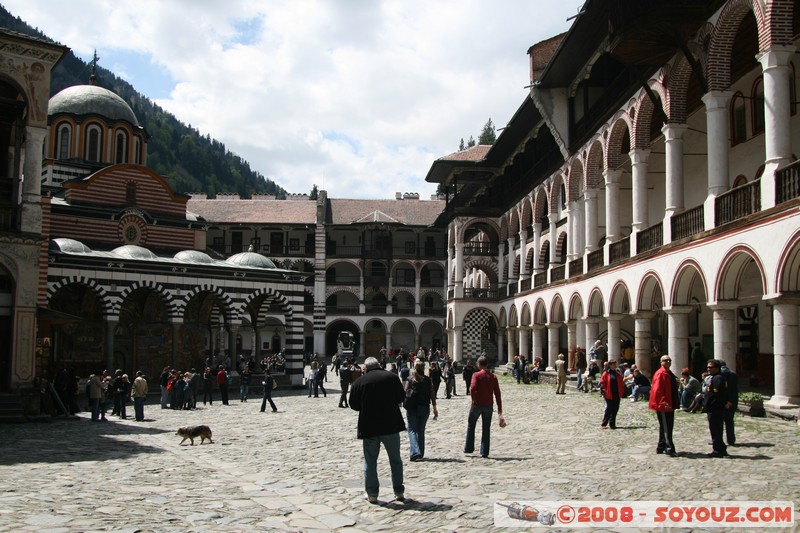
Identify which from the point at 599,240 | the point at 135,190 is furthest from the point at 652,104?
the point at 135,190

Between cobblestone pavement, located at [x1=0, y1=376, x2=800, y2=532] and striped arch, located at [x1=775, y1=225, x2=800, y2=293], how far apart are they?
7.64ft

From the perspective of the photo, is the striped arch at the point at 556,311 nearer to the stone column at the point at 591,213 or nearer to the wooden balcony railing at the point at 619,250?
the stone column at the point at 591,213

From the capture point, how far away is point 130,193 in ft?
108

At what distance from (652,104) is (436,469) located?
564 inches

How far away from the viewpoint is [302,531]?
662 cm

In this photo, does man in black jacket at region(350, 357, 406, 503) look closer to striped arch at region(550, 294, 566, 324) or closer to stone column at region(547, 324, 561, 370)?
striped arch at region(550, 294, 566, 324)

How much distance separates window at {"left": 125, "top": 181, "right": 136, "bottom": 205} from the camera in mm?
32812

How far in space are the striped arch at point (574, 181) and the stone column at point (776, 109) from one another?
542 inches

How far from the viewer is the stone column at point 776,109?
14.4 m

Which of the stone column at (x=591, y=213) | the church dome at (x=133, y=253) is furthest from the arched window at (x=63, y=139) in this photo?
the stone column at (x=591, y=213)

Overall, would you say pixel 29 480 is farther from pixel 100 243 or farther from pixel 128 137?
pixel 128 137

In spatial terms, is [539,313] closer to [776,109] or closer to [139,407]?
[139,407]

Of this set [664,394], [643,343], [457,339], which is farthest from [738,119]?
[457,339]

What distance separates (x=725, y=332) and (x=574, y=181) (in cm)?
1356
